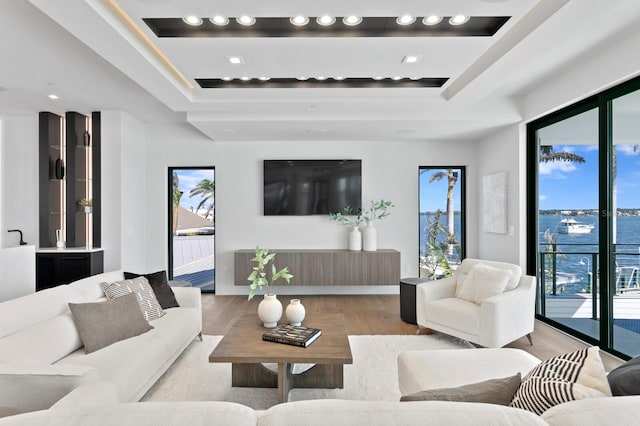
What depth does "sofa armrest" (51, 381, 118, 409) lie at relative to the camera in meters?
1.38

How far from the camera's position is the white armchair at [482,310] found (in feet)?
9.73

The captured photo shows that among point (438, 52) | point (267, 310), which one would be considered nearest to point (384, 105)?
point (438, 52)

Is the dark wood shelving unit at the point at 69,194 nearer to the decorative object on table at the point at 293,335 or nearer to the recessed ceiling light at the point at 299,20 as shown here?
the decorative object on table at the point at 293,335

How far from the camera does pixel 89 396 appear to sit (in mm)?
1450

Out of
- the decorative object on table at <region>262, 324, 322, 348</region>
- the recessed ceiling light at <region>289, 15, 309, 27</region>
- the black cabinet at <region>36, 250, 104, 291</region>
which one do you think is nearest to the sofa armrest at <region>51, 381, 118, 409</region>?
the decorative object on table at <region>262, 324, 322, 348</region>

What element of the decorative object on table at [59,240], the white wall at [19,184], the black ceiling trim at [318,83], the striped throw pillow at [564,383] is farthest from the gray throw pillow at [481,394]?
the white wall at [19,184]

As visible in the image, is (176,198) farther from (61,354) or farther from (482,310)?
(482,310)

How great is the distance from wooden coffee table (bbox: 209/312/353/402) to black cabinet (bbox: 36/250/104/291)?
9.17 feet

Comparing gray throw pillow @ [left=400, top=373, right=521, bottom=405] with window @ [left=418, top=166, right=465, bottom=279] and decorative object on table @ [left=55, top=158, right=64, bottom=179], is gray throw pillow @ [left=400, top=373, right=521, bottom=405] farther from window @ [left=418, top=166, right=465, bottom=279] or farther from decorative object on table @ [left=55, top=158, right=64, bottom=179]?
decorative object on table @ [left=55, top=158, right=64, bottom=179]

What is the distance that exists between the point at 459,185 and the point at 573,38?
10.2 ft

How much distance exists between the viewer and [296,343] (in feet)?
7.20

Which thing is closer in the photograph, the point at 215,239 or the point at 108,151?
the point at 108,151

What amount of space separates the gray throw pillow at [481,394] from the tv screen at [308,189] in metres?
4.27

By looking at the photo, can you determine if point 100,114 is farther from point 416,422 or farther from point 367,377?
point 416,422
